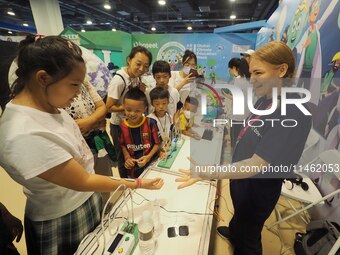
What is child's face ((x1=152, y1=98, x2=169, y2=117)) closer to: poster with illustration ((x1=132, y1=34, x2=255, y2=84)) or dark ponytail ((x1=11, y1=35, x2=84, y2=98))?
dark ponytail ((x1=11, y1=35, x2=84, y2=98))

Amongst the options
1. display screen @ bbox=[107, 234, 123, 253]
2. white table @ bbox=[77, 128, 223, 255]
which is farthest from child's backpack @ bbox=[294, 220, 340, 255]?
display screen @ bbox=[107, 234, 123, 253]

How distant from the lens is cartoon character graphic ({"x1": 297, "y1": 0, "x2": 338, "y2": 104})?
71.3 inches

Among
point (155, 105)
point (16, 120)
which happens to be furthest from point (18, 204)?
point (16, 120)

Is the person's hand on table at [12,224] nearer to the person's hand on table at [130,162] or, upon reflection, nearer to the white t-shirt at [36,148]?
the white t-shirt at [36,148]

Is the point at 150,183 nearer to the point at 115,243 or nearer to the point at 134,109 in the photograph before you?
the point at 115,243

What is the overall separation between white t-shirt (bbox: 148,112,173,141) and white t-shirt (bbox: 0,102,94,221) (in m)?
0.97

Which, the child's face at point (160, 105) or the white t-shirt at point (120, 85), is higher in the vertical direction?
the white t-shirt at point (120, 85)

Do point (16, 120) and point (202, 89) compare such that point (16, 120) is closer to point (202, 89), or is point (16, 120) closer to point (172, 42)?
point (202, 89)

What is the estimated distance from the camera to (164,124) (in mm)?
1800

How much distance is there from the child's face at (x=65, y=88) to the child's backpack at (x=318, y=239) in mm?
1631

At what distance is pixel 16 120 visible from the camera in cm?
60

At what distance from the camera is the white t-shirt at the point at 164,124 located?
1.73m

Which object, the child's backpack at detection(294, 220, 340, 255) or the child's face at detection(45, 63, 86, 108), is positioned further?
the child's backpack at detection(294, 220, 340, 255)

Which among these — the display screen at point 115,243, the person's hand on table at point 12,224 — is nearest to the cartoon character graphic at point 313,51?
the display screen at point 115,243
